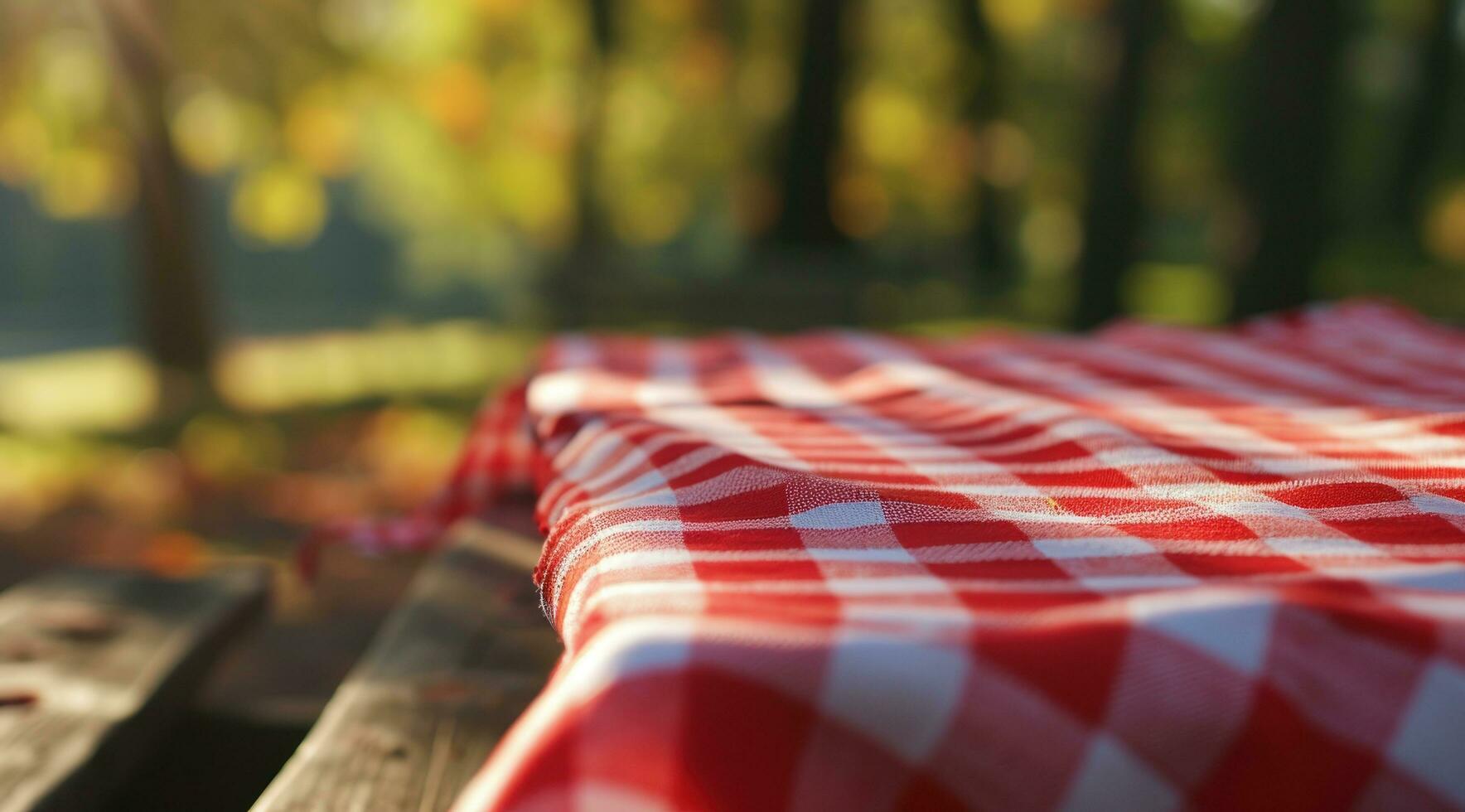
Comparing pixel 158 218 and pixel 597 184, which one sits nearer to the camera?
pixel 158 218

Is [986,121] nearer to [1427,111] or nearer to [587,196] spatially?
[587,196]

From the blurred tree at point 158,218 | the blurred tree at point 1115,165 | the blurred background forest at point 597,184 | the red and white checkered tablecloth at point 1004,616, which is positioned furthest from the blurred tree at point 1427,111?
the red and white checkered tablecloth at point 1004,616

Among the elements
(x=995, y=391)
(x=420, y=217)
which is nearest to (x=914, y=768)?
(x=995, y=391)

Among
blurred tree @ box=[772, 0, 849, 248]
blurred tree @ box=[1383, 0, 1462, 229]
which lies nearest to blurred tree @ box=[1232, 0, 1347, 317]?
blurred tree @ box=[772, 0, 849, 248]

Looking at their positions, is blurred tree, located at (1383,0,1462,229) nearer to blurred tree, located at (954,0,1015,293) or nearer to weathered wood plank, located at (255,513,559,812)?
blurred tree, located at (954,0,1015,293)

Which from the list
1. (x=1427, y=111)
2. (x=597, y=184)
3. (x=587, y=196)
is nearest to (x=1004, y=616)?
(x=587, y=196)
